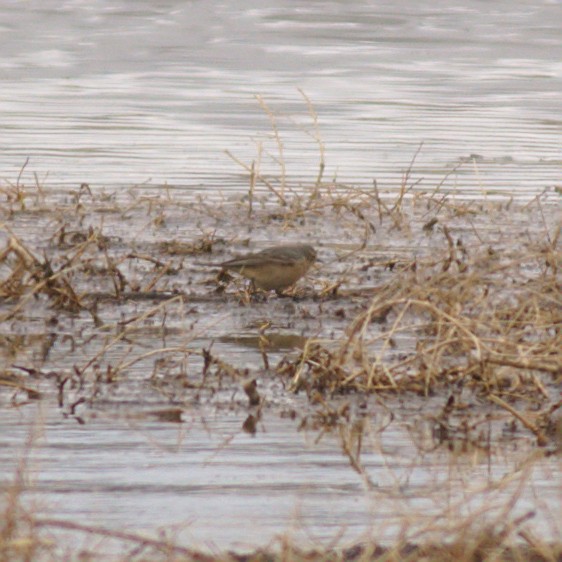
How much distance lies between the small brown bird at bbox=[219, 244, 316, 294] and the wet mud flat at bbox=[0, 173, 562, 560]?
0.16 meters

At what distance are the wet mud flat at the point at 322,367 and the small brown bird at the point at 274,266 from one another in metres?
0.16

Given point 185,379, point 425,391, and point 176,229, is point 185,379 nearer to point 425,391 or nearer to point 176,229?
point 425,391

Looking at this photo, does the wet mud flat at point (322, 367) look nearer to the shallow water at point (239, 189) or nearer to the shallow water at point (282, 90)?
the shallow water at point (239, 189)

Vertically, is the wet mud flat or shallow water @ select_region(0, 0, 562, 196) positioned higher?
the wet mud flat

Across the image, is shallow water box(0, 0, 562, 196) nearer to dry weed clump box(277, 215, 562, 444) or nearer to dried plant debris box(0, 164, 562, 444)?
dried plant debris box(0, 164, 562, 444)

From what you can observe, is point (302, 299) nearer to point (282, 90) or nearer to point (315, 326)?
point (315, 326)

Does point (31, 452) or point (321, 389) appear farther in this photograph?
point (321, 389)

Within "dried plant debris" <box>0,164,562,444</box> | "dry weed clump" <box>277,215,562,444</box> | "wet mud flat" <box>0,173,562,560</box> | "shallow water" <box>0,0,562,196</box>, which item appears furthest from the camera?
"shallow water" <box>0,0,562,196</box>

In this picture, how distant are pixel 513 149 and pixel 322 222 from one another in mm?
5297

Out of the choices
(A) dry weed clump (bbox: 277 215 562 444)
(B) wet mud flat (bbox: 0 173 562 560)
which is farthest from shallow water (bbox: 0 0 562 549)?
(A) dry weed clump (bbox: 277 215 562 444)

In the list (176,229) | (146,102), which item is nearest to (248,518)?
(176,229)

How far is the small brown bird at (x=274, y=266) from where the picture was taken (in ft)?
32.1

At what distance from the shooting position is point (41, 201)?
13766 mm

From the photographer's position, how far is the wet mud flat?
5566 millimetres
